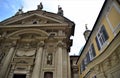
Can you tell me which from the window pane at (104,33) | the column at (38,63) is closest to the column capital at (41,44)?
the column at (38,63)

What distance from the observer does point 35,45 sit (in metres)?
14.8

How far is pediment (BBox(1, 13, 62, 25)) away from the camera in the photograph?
16869 millimetres

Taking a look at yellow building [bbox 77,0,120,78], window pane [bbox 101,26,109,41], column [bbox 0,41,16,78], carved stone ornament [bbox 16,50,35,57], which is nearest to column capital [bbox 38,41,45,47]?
carved stone ornament [bbox 16,50,35,57]

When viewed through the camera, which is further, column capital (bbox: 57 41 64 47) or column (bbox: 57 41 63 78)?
column capital (bbox: 57 41 64 47)

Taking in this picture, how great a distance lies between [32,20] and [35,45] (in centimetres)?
467

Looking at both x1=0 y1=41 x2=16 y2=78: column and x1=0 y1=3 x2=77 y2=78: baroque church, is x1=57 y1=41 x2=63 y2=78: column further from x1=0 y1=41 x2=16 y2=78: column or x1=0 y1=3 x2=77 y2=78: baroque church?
x1=0 y1=41 x2=16 y2=78: column

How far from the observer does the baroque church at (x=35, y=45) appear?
12273mm

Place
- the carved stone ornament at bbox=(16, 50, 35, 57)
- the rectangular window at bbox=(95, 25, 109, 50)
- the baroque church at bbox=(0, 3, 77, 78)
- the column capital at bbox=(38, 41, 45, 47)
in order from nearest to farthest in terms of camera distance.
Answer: the rectangular window at bbox=(95, 25, 109, 50), the baroque church at bbox=(0, 3, 77, 78), the carved stone ornament at bbox=(16, 50, 35, 57), the column capital at bbox=(38, 41, 45, 47)

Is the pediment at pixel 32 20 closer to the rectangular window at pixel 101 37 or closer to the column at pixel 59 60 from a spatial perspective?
the column at pixel 59 60

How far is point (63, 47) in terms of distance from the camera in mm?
14203

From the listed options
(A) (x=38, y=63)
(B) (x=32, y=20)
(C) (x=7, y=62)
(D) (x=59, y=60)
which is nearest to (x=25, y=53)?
(C) (x=7, y=62)

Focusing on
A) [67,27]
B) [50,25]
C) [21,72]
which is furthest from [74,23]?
[21,72]

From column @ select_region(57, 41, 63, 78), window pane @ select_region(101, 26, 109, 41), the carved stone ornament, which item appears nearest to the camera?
window pane @ select_region(101, 26, 109, 41)

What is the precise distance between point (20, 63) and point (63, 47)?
17.6 ft
